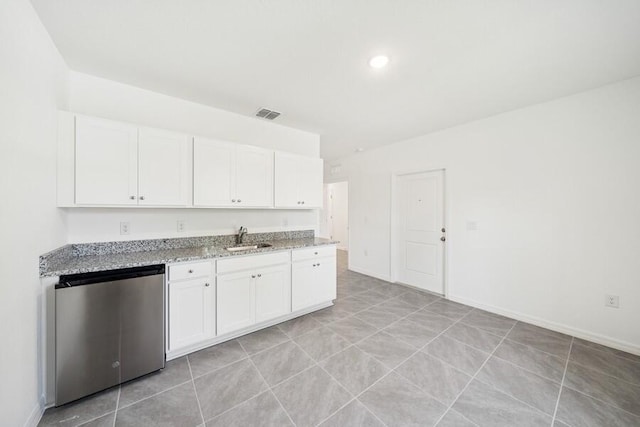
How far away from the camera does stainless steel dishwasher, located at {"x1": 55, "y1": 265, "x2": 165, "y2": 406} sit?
5.26ft

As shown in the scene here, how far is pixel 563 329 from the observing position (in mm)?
2619

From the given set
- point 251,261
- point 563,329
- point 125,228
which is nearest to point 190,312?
point 251,261

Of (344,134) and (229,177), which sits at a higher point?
(344,134)

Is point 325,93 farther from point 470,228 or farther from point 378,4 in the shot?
point 470,228

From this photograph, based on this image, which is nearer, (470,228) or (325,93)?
(325,93)

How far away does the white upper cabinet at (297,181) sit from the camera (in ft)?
10.1

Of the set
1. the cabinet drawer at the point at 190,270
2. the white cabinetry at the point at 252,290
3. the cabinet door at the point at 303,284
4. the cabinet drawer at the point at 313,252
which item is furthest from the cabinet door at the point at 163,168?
the cabinet door at the point at 303,284

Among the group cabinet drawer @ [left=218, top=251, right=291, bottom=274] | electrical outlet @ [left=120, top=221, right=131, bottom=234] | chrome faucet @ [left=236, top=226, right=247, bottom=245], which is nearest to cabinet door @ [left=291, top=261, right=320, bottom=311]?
cabinet drawer @ [left=218, top=251, right=291, bottom=274]

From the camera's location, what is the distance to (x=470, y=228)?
11.0 feet

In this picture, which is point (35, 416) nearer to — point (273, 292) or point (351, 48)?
point (273, 292)

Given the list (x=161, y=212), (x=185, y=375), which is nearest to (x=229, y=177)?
(x=161, y=212)

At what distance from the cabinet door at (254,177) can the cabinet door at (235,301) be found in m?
0.85

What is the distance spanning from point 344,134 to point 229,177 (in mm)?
2039

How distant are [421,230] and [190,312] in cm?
345
